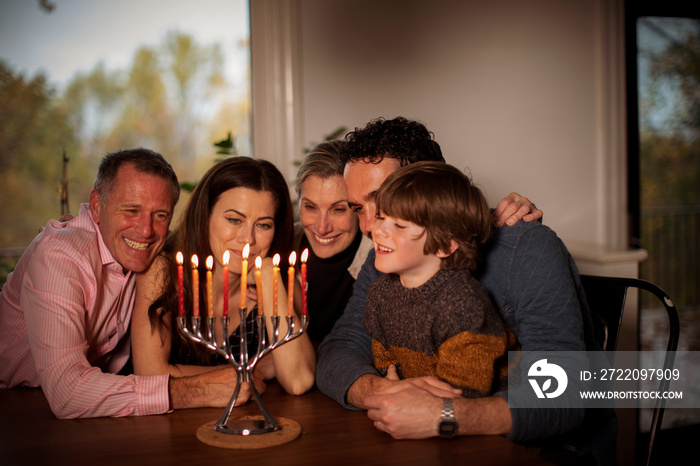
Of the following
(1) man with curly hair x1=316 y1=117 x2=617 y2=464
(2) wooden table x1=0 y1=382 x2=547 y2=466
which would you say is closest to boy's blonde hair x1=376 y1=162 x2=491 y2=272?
(1) man with curly hair x1=316 y1=117 x2=617 y2=464

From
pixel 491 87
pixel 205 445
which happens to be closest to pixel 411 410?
pixel 205 445

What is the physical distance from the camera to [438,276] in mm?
1826

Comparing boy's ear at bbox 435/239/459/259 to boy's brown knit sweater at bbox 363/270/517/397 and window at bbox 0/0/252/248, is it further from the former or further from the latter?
window at bbox 0/0/252/248

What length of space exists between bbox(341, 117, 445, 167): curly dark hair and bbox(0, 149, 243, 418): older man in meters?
0.71

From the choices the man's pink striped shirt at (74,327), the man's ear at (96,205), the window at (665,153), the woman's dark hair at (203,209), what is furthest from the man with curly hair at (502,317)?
the window at (665,153)

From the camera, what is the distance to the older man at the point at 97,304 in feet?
6.12

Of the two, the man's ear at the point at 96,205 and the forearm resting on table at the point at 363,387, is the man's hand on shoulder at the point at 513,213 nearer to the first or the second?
the forearm resting on table at the point at 363,387

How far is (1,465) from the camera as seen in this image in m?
1.52

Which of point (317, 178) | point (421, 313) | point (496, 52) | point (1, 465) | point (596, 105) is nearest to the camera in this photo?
point (1, 465)

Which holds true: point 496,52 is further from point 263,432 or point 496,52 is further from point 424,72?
point 263,432

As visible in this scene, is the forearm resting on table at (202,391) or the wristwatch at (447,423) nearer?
the wristwatch at (447,423)

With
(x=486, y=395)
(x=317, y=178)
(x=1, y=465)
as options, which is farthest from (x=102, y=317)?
(x=486, y=395)

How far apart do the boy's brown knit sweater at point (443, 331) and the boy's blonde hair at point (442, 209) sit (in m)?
0.07

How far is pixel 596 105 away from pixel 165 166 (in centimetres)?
399
